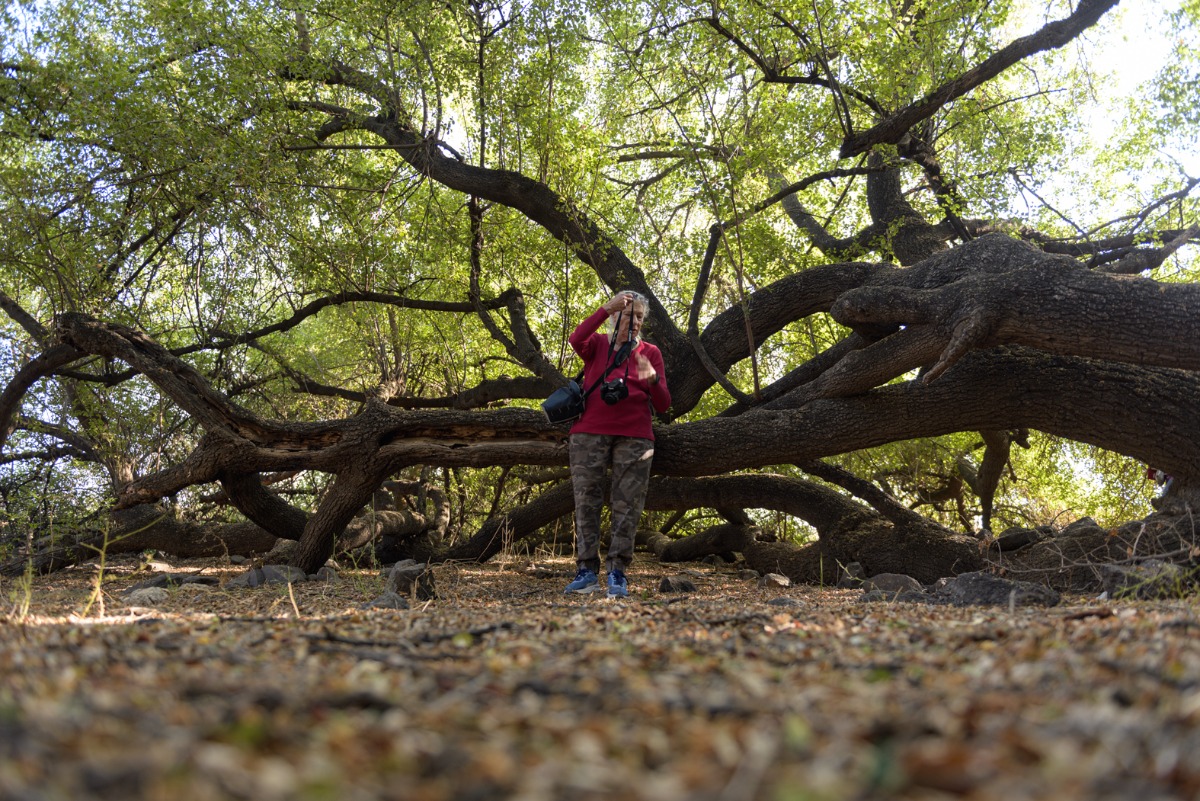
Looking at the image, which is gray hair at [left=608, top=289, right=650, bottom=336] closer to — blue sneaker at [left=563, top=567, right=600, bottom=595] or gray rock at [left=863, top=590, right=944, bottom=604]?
blue sneaker at [left=563, top=567, right=600, bottom=595]

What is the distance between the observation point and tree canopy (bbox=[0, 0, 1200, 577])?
6773 millimetres

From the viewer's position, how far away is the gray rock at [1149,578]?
450 cm

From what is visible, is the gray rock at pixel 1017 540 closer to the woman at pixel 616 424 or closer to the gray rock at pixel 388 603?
the woman at pixel 616 424

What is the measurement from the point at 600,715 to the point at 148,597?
15.6 ft

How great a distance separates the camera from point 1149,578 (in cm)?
452

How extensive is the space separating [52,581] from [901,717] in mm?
8115

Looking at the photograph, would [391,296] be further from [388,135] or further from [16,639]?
[16,639]

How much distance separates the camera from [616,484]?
20.3 ft

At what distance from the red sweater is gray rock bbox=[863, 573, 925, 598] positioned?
6.43 ft

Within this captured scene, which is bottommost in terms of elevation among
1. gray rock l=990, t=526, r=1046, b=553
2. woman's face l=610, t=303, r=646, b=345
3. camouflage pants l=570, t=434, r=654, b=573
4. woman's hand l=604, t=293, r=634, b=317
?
gray rock l=990, t=526, r=1046, b=553

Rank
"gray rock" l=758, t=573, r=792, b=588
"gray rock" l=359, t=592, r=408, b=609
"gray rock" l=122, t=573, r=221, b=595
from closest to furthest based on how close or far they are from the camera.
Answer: "gray rock" l=359, t=592, r=408, b=609 < "gray rock" l=122, t=573, r=221, b=595 < "gray rock" l=758, t=573, r=792, b=588

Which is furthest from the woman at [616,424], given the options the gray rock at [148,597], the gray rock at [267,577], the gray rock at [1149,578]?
the gray rock at [1149,578]

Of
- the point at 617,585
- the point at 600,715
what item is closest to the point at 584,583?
the point at 617,585

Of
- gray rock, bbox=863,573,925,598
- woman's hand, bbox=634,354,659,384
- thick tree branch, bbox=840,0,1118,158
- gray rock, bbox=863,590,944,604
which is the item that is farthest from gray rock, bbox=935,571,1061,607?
thick tree branch, bbox=840,0,1118,158
